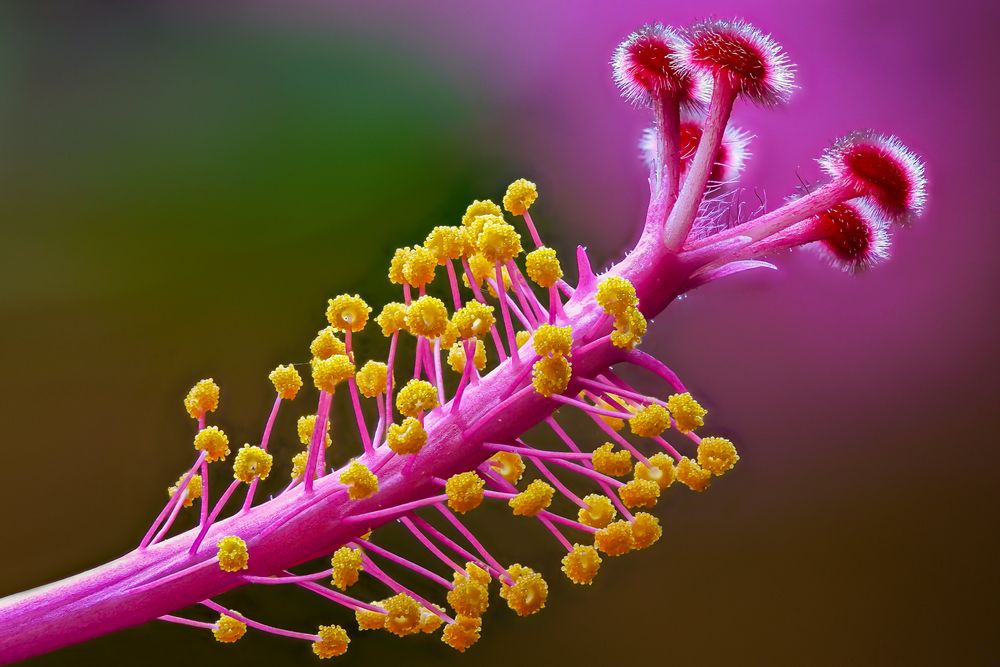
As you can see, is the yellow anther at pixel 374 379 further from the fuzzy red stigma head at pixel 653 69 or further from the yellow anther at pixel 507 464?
the fuzzy red stigma head at pixel 653 69

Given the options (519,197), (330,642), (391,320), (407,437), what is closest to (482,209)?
(519,197)

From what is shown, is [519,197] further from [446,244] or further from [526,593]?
[526,593]

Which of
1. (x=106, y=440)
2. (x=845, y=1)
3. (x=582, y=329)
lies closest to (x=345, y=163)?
(x=106, y=440)

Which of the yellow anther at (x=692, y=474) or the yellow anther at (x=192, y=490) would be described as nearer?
the yellow anther at (x=692, y=474)

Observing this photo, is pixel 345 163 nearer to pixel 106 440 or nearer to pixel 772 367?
pixel 106 440

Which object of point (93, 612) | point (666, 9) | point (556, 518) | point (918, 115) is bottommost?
point (556, 518)

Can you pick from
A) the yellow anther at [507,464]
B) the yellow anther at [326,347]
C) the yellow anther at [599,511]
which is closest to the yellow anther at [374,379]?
the yellow anther at [326,347]
